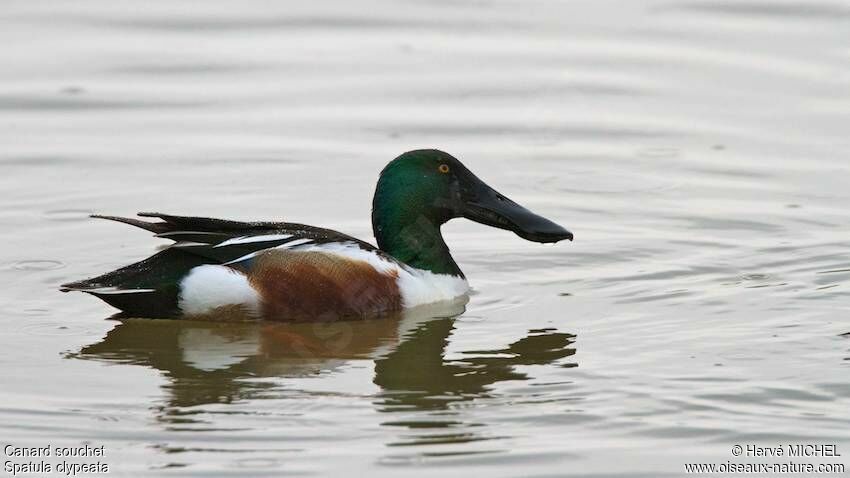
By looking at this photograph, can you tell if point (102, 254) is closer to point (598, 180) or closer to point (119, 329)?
point (119, 329)

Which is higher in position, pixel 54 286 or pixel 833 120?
pixel 833 120

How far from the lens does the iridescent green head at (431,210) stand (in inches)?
379

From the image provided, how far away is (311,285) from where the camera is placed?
29.8 feet

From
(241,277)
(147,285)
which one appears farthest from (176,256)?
(241,277)

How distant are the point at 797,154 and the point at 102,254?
492cm

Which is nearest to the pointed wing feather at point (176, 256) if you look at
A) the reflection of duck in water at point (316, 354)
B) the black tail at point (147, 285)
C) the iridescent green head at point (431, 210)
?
the black tail at point (147, 285)

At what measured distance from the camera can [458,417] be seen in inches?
293

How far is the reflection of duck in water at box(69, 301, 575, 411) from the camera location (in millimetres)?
7906

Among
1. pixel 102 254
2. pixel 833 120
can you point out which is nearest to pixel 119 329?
pixel 102 254

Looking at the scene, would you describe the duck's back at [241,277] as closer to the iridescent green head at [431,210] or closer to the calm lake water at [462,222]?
the calm lake water at [462,222]

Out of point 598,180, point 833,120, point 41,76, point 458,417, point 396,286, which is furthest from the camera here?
point 41,76

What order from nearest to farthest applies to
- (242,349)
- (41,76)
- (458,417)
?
(458,417), (242,349), (41,76)

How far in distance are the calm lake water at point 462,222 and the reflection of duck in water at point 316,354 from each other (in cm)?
2

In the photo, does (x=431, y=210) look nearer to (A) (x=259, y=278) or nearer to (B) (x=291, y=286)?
(B) (x=291, y=286)
